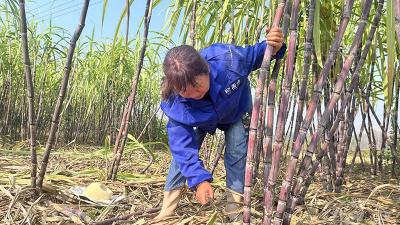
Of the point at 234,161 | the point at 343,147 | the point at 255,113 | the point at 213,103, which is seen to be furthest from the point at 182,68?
the point at 343,147

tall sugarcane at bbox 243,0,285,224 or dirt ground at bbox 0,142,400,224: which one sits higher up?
tall sugarcane at bbox 243,0,285,224

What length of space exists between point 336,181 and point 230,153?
53 cm

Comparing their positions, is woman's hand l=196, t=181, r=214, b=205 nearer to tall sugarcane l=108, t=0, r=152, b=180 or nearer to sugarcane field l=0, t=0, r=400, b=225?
sugarcane field l=0, t=0, r=400, b=225

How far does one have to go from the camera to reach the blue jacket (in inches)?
49.2

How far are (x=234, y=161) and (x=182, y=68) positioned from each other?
415 mm

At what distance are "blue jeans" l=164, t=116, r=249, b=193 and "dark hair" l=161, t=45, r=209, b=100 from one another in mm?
299

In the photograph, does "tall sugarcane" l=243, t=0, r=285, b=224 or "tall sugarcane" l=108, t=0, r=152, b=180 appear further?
"tall sugarcane" l=108, t=0, r=152, b=180

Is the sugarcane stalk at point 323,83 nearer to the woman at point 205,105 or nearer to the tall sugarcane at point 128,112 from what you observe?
the woman at point 205,105

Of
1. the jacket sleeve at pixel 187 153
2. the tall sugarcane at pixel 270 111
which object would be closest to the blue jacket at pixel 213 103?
the jacket sleeve at pixel 187 153

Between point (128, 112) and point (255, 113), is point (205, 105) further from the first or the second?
point (128, 112)

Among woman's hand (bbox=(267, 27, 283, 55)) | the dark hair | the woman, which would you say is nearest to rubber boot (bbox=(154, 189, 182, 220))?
the woman

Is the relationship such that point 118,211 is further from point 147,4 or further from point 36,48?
point 36,48

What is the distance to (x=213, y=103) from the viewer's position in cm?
128

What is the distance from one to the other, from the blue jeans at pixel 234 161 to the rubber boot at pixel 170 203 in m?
0.02
